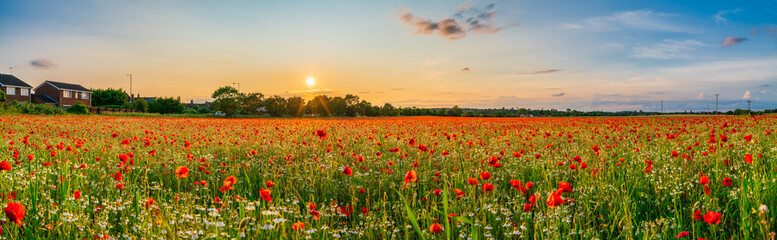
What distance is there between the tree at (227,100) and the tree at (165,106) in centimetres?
2716

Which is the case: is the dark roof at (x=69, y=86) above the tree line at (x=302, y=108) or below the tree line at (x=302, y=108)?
above

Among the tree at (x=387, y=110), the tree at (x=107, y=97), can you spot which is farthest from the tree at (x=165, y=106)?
the tree at (x=387, y=110)

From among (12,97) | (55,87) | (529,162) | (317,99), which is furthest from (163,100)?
(529,162)

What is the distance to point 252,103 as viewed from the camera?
60.6 meters

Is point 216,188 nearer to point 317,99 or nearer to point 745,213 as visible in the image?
point 745,213

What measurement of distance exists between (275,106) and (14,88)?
49421mm

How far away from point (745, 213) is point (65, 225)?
5.47 meters

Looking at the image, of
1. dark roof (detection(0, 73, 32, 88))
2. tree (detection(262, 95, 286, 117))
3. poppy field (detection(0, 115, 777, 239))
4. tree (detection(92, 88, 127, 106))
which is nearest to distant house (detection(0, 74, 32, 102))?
dark roof (detection(0, 73, 32, 88))

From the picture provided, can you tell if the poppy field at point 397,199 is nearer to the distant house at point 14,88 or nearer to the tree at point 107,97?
the distant house at point 14,88

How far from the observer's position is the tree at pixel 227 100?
56.0 meters

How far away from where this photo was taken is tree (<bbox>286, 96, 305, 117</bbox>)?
2394 inches

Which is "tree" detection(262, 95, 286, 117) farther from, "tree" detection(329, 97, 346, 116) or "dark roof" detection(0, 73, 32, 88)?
"dark roof" detection(0, 73, 32, 88)

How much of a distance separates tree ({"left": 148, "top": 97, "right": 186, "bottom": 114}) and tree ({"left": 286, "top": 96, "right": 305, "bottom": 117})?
3755 cm

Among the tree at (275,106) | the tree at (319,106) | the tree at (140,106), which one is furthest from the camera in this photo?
the tree at (140,106)
